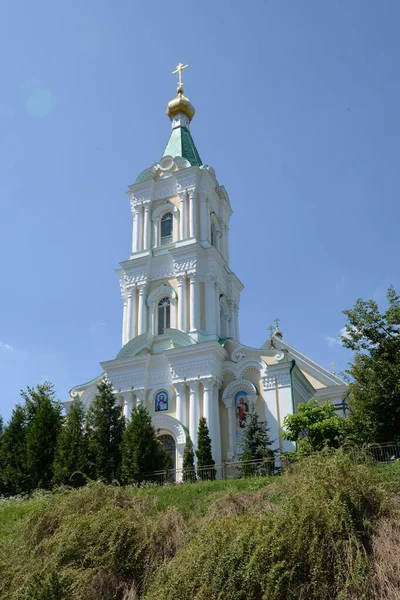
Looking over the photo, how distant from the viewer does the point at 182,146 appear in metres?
36.0

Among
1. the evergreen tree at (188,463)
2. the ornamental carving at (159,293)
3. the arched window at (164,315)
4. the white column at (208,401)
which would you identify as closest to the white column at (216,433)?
the white column at (208,401)

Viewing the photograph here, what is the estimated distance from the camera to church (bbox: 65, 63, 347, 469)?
26.5 m

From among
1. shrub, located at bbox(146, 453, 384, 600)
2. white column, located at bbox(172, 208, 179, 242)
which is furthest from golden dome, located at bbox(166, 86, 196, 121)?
shrub, located at bbox(146, 453, 384, 600)

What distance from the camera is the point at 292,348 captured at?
37.2m

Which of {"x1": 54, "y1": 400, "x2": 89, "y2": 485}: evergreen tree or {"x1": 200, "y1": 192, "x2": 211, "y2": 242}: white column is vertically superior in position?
{"x1": 200, "y1": 192, "x2": 211, "y2": 242}: white column

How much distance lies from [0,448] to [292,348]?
18.9m

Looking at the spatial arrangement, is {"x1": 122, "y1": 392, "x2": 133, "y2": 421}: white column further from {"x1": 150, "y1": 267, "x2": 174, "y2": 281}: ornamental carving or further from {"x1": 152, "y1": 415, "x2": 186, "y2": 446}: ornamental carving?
{"x1": 150, "y1": 267, "x2": 174, "y2": 281}: ornamental carving

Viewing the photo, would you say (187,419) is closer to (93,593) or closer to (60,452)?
(60,452)

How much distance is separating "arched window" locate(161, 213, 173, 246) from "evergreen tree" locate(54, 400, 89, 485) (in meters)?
12.0

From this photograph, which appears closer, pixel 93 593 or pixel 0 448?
pixel 93 593

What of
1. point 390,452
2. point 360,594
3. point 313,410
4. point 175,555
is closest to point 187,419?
point 313,410

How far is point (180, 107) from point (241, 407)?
21.2 metres

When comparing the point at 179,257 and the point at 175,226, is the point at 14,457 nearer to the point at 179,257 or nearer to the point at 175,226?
the point at 179,257

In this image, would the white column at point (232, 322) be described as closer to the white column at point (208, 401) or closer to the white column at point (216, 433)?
the white column at point (216, 433)
